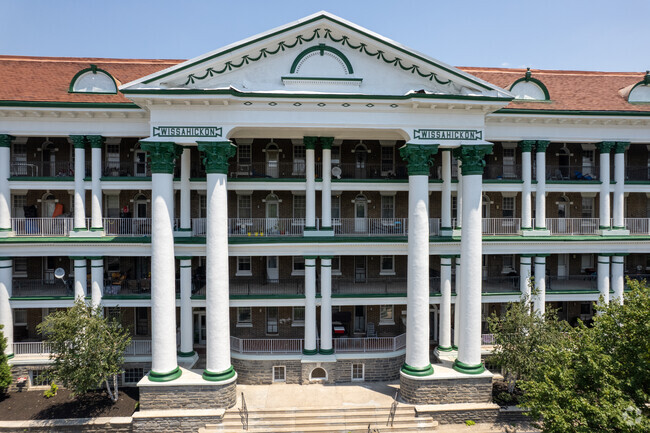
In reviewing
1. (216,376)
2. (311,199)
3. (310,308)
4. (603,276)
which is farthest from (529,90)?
(216,376)

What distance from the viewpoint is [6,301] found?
64.0 ft

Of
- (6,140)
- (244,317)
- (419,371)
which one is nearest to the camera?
(419,371)

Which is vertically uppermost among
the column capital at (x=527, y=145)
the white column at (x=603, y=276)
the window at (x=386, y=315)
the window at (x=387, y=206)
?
the column capital at (x=527, y=145)

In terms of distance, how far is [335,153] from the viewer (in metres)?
22.5

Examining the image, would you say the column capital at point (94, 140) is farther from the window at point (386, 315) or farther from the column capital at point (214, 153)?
the window at point (386, 315)

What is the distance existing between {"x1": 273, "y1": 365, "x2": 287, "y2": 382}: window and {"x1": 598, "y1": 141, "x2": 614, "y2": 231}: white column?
61.8 feet

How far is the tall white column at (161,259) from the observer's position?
54.9 ft

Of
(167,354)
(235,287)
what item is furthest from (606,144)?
(167,354)

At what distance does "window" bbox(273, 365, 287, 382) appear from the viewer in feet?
64.4

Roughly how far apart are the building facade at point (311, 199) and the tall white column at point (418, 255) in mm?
92

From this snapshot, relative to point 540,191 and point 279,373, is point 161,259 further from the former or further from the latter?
point 540,191

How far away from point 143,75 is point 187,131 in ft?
25.8

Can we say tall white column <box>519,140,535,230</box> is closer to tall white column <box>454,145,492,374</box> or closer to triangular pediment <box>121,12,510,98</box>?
tall white column <box>454,145,492,374</box>

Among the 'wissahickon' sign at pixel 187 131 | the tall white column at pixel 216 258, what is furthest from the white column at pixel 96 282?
the 'wissahickon' sign at pixel 187 131
